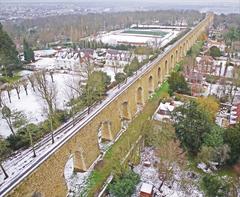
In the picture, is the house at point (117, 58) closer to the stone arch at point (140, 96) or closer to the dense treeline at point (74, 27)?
the stone arch at point (140, 96)

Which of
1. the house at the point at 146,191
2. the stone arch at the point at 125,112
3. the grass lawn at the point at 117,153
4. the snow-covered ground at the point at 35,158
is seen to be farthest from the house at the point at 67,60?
the house at the point at 146,191

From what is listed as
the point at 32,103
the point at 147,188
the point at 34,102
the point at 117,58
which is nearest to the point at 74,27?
the point at 117,58

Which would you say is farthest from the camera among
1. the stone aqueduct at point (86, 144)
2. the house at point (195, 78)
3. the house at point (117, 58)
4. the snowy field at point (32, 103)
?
the house at point (117, 58)

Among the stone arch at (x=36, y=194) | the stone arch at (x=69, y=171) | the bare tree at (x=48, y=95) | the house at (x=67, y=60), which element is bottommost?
the stone arch at (x=69, y=171)

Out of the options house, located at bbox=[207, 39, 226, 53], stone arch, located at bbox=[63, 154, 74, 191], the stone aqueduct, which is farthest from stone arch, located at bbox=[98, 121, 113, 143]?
house, located at bbox=[207, 39, 226, 53]

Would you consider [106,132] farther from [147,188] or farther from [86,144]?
[147,188]

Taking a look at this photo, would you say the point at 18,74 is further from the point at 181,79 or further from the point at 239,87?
the point at 239,87

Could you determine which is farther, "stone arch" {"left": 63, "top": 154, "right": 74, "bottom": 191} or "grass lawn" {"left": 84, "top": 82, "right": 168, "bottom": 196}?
"stone arch" {"left": 63, "top": 154, "right": 74, "bottom": 191}

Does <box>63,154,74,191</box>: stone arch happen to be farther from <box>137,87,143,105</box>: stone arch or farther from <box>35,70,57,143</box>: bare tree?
<box>137,87,143,105</box>: stone arch
